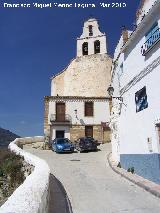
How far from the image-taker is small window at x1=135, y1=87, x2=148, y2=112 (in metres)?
12.7

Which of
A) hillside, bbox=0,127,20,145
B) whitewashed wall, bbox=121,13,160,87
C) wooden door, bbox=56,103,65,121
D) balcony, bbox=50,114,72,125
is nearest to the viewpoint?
whitewashed wall, bbox=121,13,160,87

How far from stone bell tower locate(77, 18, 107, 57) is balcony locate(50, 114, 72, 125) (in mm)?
14465

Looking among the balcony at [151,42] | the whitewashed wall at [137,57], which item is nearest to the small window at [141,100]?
the whitewashed wall at [137,57]

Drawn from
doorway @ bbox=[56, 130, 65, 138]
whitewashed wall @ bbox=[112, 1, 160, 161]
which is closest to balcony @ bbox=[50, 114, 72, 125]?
doorway @ bbox=[56, 130, 65, 138]

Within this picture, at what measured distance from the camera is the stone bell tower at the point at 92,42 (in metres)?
44.5

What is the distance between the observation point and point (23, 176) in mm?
15617

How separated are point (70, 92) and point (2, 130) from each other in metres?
58.5

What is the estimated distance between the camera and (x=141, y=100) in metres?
13.2

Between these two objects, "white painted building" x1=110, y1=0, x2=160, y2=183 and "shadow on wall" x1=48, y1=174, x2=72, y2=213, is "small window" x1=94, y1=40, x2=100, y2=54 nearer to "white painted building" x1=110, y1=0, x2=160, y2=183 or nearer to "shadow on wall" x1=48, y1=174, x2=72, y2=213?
"white painted building" x1=110, y1=0, x2=160, y2=183

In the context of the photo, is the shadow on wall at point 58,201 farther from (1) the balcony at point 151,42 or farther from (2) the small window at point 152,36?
(2) the small window at point 152,36

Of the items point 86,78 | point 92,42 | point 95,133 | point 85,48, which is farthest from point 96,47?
point 95,133

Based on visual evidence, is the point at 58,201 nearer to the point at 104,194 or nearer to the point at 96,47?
the point at 104,194

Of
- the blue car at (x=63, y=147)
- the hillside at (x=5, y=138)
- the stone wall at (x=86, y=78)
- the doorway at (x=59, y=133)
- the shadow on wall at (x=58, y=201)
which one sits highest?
the stone wall at (x=86, y=78)

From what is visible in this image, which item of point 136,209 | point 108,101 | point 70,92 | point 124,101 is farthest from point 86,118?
point 136,209
